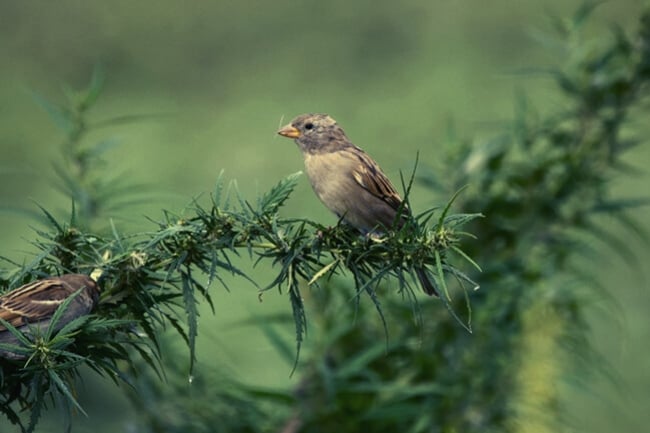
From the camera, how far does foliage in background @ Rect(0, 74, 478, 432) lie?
2.95 feet

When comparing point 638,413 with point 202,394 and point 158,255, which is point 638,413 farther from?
point 158,255

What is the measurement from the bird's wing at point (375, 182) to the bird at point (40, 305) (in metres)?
0.63

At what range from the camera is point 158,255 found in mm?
938

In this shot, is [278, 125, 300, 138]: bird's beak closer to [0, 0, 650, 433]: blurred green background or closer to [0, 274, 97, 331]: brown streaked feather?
[0, 274, 97, 331]: brown streaked feather

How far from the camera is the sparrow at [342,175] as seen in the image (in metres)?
1.46

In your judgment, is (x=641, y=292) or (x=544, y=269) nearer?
(x=544, y=269)

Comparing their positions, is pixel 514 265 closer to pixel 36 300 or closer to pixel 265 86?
pixel 36 300

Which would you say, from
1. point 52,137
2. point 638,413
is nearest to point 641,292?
point 638,413

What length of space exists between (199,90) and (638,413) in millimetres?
2041

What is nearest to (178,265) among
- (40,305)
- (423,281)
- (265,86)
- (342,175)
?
(40,305)

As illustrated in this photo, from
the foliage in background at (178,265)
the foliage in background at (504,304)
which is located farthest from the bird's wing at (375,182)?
the foliage in background at (178,265)

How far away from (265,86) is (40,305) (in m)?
3.58

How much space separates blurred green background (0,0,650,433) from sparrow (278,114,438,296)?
1.84 m

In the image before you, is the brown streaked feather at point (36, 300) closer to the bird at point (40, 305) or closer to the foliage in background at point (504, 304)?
the bird at point (40, 305)
